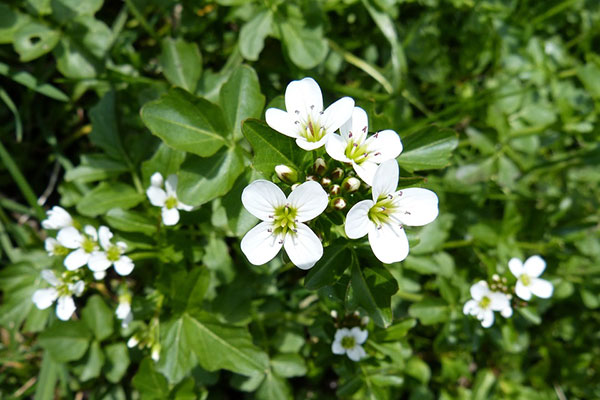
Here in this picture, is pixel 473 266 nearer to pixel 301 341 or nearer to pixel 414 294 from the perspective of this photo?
pixel 414 294

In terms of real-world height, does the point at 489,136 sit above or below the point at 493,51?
below

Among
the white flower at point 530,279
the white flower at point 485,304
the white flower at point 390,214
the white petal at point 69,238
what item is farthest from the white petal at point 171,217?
the white flower at point 530,279

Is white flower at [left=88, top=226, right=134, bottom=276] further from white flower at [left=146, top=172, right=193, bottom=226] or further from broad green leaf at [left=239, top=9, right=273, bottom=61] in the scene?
broad green leaf at [left=239, top=9, right=273, bottom=61]

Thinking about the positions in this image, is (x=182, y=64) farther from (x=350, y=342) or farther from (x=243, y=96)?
(x=350, y=342)

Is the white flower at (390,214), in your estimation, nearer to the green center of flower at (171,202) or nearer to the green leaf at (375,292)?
the green leaf at (375,292)

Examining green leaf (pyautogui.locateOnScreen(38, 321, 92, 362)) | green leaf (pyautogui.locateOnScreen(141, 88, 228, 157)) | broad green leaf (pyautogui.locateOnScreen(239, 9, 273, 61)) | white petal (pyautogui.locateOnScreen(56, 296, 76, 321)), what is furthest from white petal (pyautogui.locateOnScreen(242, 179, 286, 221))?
green leaf (pyautogui.locateOnScreen(38, 321, 92, 362))

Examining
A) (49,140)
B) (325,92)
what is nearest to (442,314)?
(325,92)

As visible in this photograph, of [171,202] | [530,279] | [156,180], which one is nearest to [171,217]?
[171,202]
